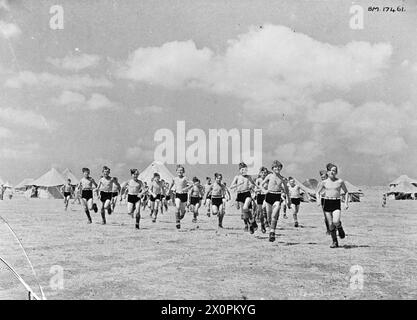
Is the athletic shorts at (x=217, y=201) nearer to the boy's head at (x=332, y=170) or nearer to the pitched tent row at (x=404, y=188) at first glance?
the boy's head at (x=332, y=170)

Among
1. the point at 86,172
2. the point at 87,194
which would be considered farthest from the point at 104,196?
the point at 86,172

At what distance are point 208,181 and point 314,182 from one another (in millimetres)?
23387

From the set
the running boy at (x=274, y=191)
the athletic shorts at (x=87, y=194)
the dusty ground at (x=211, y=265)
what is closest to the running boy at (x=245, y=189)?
the dusty ground at (x=211, y=265)

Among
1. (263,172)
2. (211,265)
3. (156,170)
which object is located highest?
(156,170)

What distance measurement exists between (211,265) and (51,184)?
41.6 meters

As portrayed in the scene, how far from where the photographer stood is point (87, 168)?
1661cm

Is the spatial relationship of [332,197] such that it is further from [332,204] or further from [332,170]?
[332,170]

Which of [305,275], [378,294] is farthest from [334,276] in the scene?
[378,294]

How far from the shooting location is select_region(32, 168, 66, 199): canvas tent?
46.3m

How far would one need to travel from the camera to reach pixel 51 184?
46.4 m

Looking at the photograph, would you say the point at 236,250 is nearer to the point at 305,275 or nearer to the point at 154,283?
the point at 305,275

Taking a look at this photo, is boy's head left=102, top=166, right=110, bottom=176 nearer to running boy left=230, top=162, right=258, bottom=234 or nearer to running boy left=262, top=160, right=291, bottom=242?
running boy left=230, top=162, right=258, bottom=234

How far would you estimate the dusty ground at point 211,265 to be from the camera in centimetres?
664

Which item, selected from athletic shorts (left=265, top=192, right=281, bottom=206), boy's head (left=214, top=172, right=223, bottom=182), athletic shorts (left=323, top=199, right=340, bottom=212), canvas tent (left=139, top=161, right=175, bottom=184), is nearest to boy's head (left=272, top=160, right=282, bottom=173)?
athletic shorts (left=265, top=192, right=281, bottom=206)
